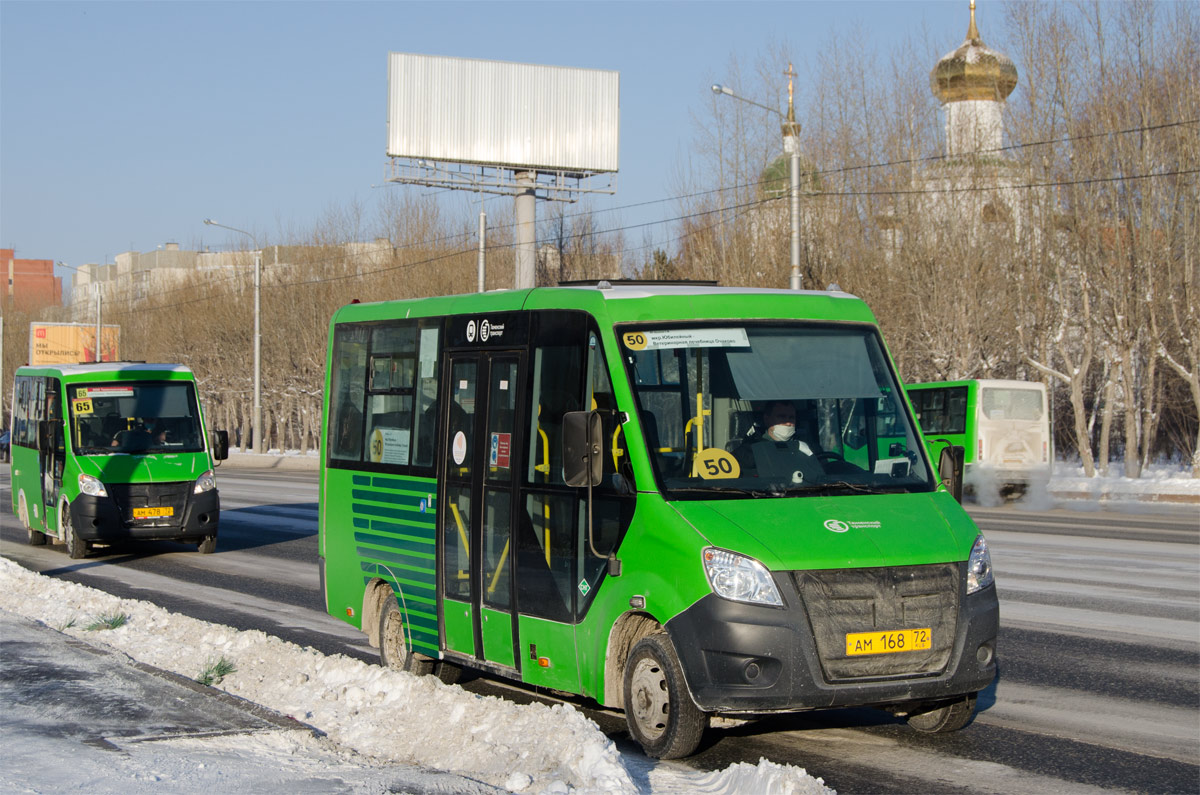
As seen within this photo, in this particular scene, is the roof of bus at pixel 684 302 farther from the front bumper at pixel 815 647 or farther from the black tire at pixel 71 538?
the black tire at pixel 71 538

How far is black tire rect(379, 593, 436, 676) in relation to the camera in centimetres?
902

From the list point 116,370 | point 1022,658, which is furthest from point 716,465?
point 116,370

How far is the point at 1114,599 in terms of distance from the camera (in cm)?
1267

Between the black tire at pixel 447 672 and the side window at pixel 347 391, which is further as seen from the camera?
the side window at pixel 347 391

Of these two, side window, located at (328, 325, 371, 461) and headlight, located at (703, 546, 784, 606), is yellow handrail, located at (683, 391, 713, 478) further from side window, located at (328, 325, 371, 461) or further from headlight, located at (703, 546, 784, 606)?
side window, located at (328, 325, 371, 461)

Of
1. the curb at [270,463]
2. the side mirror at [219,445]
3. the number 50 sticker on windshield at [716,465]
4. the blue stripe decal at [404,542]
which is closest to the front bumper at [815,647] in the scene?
the number 50 sticker on windshield at [716,465]

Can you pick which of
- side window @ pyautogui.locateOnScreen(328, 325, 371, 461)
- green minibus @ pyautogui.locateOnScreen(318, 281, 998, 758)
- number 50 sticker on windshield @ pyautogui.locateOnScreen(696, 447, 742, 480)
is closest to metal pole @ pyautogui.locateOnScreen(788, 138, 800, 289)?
side window @ pyautogui.locateOnScreen(328, 325, 371, 461)

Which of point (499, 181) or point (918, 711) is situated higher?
point (499, 181)

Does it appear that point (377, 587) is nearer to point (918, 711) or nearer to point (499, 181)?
point (918, 711)

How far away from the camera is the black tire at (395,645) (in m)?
9.02

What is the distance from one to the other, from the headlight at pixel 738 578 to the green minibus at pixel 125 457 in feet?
41.4

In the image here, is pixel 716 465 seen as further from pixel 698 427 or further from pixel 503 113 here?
pixel 503 113

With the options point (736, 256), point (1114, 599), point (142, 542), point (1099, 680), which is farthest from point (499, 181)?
point (1099, 680)

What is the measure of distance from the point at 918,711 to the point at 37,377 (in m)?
16.3
